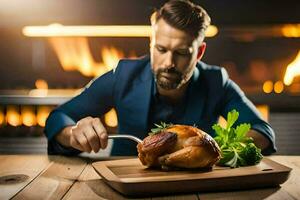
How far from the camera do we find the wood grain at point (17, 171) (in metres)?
1.16

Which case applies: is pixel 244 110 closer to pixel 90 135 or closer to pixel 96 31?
pixel 90 135

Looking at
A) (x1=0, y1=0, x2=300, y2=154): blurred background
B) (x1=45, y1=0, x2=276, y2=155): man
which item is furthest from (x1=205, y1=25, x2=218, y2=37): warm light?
(x1=45, y1=0, x2=276, y2=155): man

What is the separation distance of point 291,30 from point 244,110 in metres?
1.45

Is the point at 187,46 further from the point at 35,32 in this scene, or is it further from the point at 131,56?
the point at 35,32

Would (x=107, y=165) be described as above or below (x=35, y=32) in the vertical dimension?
below

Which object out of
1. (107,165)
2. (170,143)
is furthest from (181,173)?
(107,165)

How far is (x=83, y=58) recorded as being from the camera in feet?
10.6

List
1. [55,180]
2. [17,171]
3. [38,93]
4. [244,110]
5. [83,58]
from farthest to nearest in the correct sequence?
[83,58] → [38,93] → [244,110] → [17,171] → [55,180]

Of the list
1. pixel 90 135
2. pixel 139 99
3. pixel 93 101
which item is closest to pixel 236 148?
pixel 90 135

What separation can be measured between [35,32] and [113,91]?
50.7 inches

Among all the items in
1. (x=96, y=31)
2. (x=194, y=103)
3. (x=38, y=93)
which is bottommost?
(x=38, y=93)

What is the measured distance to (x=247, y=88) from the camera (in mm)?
3191

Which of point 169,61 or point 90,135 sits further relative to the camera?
point 169,61

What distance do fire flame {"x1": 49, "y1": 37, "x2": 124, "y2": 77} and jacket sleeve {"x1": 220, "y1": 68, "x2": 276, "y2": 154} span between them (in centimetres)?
119
